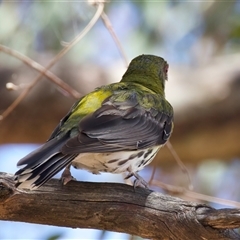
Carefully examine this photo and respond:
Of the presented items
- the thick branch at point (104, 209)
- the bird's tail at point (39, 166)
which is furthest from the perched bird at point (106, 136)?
the thick branch at point (104, 209)

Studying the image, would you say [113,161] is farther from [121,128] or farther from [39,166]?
[39,166]

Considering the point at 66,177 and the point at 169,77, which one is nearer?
the point at 66,177

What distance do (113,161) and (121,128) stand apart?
0.17 meters

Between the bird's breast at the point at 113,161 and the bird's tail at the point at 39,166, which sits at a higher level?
the bird's breast at the point at 113,161

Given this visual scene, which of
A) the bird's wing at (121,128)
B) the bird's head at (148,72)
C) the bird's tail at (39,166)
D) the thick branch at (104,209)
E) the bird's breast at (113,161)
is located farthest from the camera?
the bird's head at (148,72)

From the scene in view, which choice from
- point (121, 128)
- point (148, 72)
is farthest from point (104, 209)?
point (148, 72)

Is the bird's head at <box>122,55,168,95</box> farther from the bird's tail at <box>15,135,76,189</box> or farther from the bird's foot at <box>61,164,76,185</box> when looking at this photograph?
the bird's tail at <box>15,135,76,189</box>

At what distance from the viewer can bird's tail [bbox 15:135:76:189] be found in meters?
2.85

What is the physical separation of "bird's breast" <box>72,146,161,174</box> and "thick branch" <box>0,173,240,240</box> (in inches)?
8.2

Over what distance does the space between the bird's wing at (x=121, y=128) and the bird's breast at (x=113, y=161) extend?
0.18ft

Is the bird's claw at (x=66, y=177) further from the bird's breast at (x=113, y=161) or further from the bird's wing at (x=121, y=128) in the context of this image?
the bird's wing at (x=121, y=128)

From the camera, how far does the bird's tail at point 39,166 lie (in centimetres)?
285

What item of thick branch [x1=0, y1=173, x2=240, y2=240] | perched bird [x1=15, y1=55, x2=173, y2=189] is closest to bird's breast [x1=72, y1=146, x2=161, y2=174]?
perched bird [x1=15, y1=55, x2=173, y2=189]

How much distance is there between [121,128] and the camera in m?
3.42
